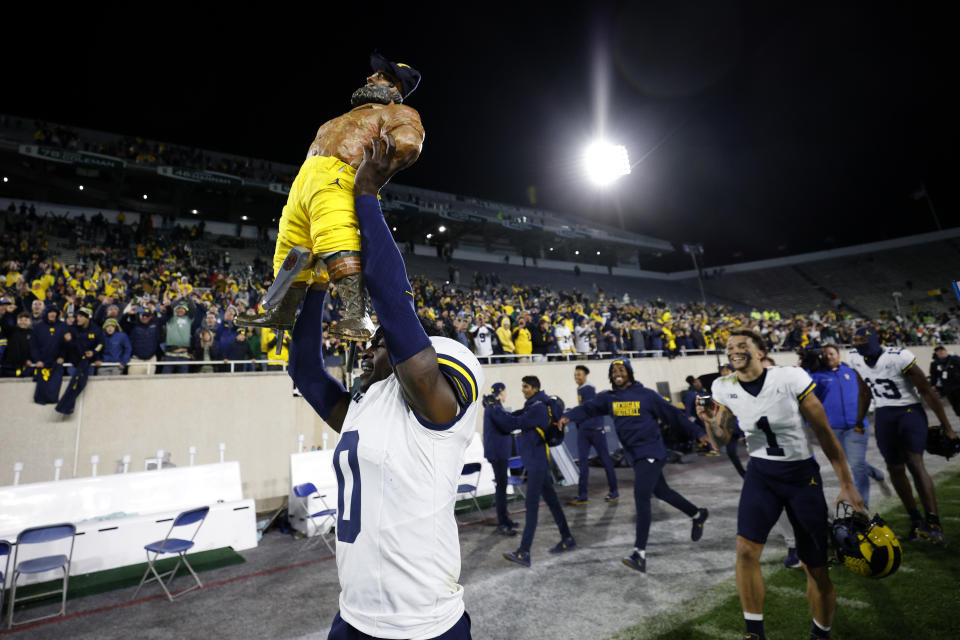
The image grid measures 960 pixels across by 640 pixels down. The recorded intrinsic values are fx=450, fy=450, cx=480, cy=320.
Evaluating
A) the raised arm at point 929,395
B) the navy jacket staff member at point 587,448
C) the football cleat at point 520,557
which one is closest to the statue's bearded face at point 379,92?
the football cleat at point 520,557

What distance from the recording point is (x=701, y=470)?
1007 centimetres

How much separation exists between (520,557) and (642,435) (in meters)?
2.03

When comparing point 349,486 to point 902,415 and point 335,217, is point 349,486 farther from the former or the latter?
point 902,415

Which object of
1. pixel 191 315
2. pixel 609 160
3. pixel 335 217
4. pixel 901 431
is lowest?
pixel 901 431

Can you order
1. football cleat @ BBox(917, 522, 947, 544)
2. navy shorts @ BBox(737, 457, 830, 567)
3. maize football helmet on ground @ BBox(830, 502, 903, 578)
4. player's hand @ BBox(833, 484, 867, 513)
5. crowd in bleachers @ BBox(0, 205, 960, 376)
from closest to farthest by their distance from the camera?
maize football helmet on ground @ BBox(830, 502, 903, 578) → player's hand @ BBox(833, 484, 867, 513) → navy shorts @ BBox(737, 457, 830, 567) → football cleat @ BBox(917, 522, 947, 544) → crowd in bleachers @ BBox(0, 205, 960, 376)

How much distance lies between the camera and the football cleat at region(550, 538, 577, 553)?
5615mm

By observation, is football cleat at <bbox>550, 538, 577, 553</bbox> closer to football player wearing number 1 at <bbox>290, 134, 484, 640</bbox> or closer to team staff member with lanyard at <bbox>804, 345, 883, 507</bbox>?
team staff member with lanyard at <bbox>804, 345, 883, 507</bbox>

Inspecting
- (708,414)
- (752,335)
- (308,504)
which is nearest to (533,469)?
(708,414)

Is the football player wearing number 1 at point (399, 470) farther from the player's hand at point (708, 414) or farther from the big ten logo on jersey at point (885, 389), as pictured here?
the big ten logo on jersey at point (885, 389)

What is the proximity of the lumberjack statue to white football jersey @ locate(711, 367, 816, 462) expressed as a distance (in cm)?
331

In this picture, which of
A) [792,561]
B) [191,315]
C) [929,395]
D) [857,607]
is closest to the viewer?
[857,607]

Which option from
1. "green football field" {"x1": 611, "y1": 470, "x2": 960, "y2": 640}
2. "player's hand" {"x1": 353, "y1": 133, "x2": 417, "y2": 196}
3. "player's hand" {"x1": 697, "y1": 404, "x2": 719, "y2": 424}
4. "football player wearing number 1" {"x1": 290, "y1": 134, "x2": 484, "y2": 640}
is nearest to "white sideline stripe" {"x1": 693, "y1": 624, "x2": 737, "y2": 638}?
"green football field" {"x1": 611, "y1": 470, "x2": 960, "y2": 640}

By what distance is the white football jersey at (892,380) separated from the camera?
5301 mm

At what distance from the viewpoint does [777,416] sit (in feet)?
11.4
